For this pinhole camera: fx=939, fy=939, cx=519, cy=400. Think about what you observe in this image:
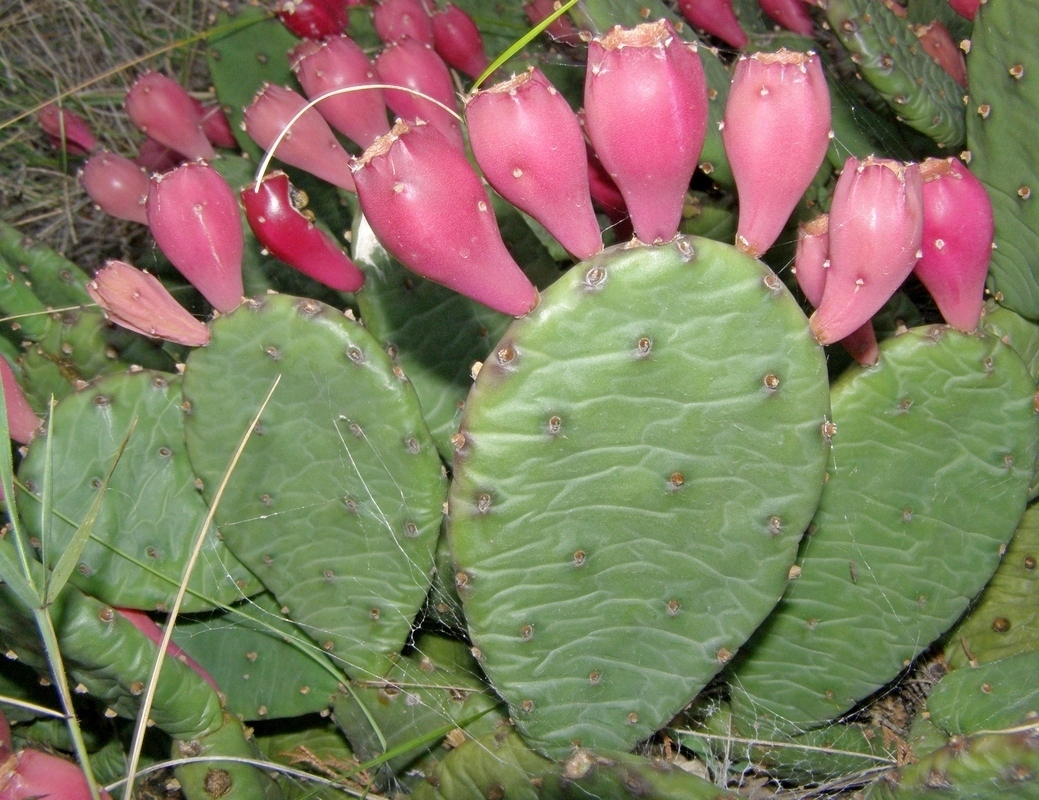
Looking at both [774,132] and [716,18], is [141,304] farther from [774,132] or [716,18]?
[716,18]

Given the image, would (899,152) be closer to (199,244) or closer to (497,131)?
(497,131)

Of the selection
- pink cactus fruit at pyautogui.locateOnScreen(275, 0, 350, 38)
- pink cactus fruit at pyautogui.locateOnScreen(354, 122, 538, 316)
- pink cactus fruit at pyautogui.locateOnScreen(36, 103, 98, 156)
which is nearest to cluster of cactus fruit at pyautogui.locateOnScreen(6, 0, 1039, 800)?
pink cactus fruit at pyautogui.locateOnScreen(354, 122, 538, 316)

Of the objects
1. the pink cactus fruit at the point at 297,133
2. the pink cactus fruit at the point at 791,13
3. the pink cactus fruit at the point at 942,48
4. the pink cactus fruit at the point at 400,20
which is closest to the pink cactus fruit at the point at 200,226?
the pink cactus fruit at the point at 297,133

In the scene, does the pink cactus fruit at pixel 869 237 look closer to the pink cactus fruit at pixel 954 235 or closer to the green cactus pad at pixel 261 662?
the pink cactus fruit at pixel 954 235

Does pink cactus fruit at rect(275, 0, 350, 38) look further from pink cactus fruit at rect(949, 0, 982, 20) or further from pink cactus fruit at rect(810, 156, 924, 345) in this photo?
pink cactus fruit at rect(810, 156, 924, 345)

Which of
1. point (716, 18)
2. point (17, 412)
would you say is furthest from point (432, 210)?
point (716, 18)

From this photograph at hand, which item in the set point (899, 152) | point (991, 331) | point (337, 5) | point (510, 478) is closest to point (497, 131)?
point (510, 478)
